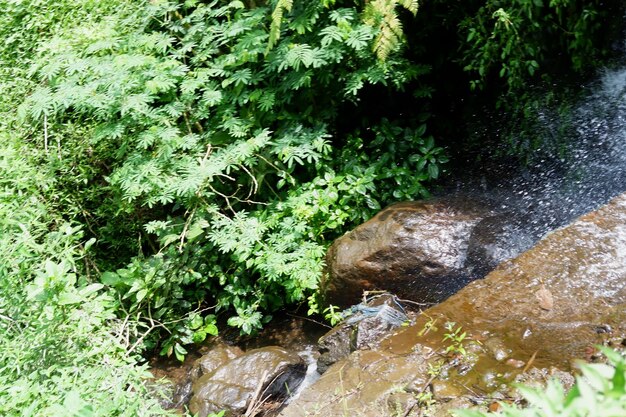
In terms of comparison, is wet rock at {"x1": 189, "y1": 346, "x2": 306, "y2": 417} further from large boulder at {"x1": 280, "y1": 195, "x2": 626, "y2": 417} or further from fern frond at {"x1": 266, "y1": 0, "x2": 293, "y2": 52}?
fern frond at {"x1": 266, "y1": 0, "x2": 293, "y2": 52}

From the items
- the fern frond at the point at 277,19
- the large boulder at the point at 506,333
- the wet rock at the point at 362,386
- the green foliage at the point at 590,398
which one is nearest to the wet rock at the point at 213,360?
the wet rock at the point at 362,386

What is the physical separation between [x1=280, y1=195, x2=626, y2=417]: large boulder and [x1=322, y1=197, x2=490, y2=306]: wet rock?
39cm

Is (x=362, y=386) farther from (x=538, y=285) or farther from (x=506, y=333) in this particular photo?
(x=538, y=285)

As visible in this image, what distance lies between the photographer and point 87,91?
180 inches

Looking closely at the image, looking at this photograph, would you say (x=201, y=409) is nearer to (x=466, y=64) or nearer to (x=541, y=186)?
(x=541, y=186)

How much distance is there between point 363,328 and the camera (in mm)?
3908

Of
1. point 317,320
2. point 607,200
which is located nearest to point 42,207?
point 317,320

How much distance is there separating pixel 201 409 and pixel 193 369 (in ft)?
2.05

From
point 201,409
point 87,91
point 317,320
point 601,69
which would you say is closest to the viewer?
point 201,409

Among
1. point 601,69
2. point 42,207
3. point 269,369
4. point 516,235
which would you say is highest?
point 601,69

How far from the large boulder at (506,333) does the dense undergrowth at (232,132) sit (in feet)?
3.46

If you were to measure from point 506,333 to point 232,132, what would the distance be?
250cm

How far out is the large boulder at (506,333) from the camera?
312 centimetres

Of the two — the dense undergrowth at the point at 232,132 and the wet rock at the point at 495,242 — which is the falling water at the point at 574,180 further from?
the dense undergrowth at the point at 232,132
